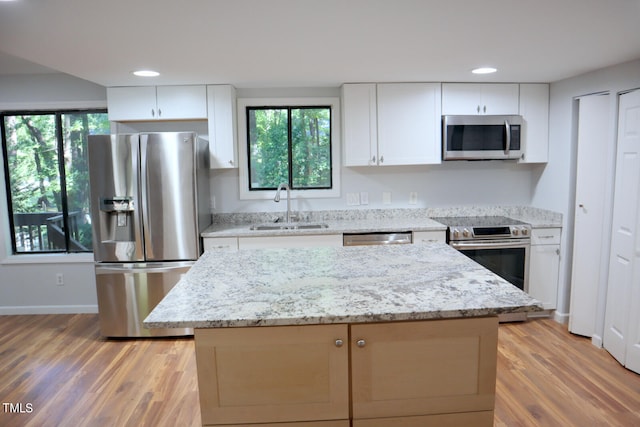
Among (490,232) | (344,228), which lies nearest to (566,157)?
(490,232)

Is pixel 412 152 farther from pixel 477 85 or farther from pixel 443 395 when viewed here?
pixel 443 395

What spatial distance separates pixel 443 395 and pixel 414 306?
1.18 ft

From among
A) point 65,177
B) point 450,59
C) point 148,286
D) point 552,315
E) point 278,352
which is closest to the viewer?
point 278,352

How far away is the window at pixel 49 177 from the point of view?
3977 millimetres

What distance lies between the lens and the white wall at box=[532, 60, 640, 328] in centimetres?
308

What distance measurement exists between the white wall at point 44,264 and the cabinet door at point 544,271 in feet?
13.6

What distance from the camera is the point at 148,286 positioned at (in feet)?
11.3

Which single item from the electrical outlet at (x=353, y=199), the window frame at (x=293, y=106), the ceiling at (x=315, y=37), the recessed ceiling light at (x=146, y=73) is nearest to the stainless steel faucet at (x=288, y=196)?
the window frame at (x=293, y=106)

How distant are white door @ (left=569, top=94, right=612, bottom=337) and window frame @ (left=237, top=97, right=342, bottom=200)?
2056 millimetres

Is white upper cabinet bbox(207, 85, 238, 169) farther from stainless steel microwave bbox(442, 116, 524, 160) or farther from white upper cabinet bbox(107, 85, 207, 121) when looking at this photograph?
stainless steel microwave bbox(442, 116, 524, 160)

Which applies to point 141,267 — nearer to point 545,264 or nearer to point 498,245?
point 498,245

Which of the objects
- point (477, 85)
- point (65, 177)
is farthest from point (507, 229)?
point (65, 177)

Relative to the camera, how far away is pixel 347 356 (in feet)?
4.79

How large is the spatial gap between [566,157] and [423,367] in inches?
116
